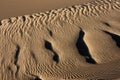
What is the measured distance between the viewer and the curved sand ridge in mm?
4965

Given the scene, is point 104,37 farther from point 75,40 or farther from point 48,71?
point 48,71

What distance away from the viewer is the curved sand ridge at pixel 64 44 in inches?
195

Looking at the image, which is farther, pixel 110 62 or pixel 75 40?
pixel 75 40

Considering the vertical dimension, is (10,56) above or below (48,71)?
above

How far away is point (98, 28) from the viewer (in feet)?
19.4

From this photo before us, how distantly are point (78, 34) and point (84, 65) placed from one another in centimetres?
109

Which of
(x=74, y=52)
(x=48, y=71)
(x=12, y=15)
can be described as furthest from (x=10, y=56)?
(x=12, y=15)

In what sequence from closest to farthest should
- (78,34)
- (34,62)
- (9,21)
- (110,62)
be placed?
(110,62), (34,62), (78,34), (9,21)

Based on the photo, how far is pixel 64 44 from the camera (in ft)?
18.6

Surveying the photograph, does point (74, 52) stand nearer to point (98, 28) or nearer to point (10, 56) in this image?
point (98, 28)

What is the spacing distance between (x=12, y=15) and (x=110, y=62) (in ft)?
12.3

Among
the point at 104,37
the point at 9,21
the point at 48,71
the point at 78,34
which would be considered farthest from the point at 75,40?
the point at 9,21

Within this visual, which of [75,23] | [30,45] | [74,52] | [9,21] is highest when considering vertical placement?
[9,21]

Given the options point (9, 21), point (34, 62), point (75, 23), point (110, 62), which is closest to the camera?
point (110, 62)
